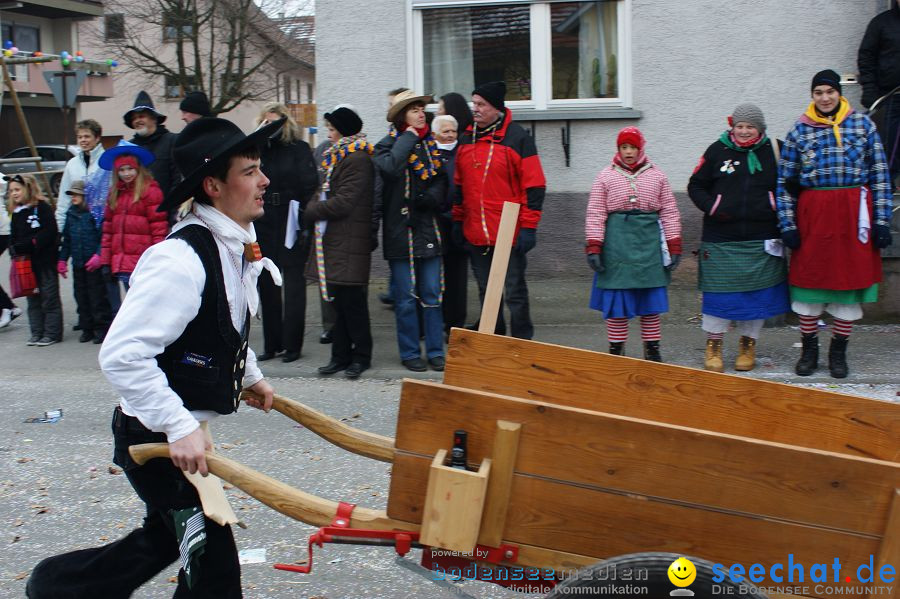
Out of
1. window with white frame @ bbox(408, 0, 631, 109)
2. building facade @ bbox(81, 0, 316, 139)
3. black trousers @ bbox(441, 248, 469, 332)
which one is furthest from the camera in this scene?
building facade @ bbox(81, 0, 316, 139)

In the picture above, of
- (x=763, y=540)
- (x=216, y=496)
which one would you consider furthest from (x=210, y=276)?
(x=763, y=540)

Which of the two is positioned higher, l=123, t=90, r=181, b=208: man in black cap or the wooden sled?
l=123, t=90, r=181, b=208: man in black cap

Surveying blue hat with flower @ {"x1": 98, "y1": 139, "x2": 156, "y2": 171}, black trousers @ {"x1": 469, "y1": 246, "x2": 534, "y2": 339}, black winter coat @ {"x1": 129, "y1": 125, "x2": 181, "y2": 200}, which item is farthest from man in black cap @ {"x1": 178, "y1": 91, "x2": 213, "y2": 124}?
black trousers @ {"x1": 469, "y1": 246, "x2": 534, "y2": 339}

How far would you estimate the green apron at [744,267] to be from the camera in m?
7.28

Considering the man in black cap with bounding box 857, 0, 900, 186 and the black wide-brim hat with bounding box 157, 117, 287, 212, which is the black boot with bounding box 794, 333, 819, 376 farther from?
the black wide-brim hat with bounding box 157, 117, 287, 212

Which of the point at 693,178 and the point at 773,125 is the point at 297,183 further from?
the point at 773,125

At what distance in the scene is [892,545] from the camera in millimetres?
2453

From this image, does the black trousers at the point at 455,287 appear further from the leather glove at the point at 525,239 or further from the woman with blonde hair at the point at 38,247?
the woman with blonde hair at the point at 38,247

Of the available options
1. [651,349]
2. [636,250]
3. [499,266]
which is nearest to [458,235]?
[636,250]

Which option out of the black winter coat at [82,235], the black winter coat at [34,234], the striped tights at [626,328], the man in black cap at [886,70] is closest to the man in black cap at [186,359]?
the striped tights at [626,328]

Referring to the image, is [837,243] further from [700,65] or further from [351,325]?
[351,325]

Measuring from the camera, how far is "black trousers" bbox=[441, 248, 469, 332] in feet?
28.4

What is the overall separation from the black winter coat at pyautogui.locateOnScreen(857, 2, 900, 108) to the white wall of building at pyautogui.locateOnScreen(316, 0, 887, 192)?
17.7 inches

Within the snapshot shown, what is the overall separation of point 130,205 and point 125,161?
0.38 m
